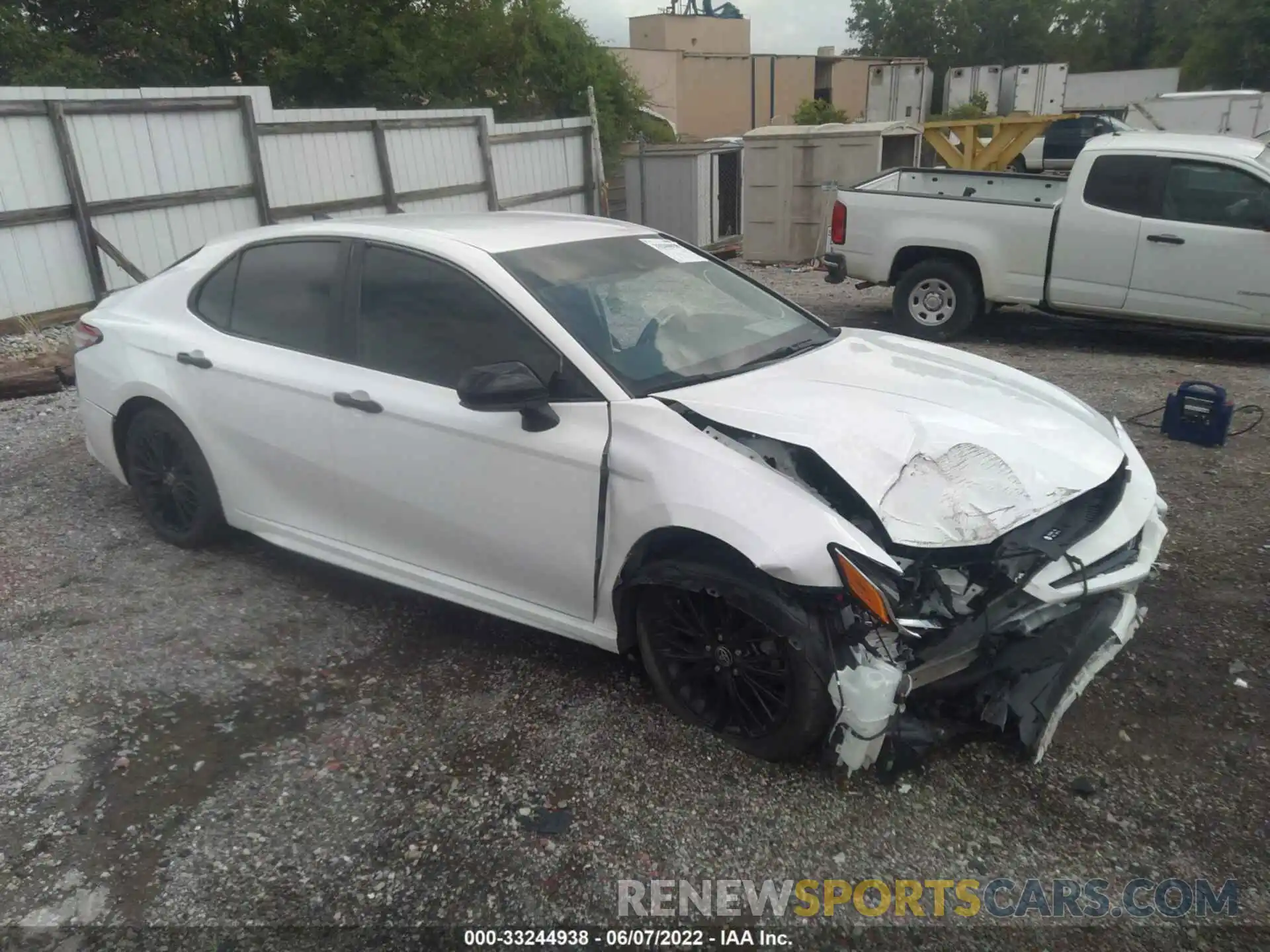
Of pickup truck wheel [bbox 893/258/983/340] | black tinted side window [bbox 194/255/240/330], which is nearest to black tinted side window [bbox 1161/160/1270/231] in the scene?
pickup truck wheel [bbox 893/258/983/340]

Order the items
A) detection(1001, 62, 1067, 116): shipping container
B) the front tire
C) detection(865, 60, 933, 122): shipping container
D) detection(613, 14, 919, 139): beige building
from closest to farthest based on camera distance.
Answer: the front tire
detection(865, 60, 933, 122): shipping container
detection(1001, 62, 1067, 116): shipping container
detection(613, 14, 919, 139): beige building

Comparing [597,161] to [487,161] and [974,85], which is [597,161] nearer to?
[487,161]

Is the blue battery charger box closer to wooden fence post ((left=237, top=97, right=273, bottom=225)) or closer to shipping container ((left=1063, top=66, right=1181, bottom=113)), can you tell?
wooden fence post ((left=237, top=97, right=273, bottom=225))

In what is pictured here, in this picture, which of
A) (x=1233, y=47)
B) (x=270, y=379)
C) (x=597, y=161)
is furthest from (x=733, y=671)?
(x=1233, y=47)

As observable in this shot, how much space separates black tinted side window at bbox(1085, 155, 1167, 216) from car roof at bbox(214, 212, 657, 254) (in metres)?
5.76

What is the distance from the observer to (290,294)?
407cm

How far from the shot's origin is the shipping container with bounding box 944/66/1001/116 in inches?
1313

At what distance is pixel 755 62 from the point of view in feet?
130

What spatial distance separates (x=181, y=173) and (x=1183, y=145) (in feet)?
30.9

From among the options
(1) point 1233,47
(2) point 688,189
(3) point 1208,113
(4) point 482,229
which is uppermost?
(1) point 1233,47

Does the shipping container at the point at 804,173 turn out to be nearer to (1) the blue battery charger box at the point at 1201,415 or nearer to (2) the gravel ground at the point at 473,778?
(1) the blue battery charger box at the point at 1201,415

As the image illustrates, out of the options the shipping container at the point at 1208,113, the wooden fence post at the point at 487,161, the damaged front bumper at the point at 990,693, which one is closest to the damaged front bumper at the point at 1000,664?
the damaged front bumper at the point at 990,693

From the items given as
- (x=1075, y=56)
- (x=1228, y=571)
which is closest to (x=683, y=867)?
(x=1228, y=571)

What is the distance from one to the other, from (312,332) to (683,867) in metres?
2.55
